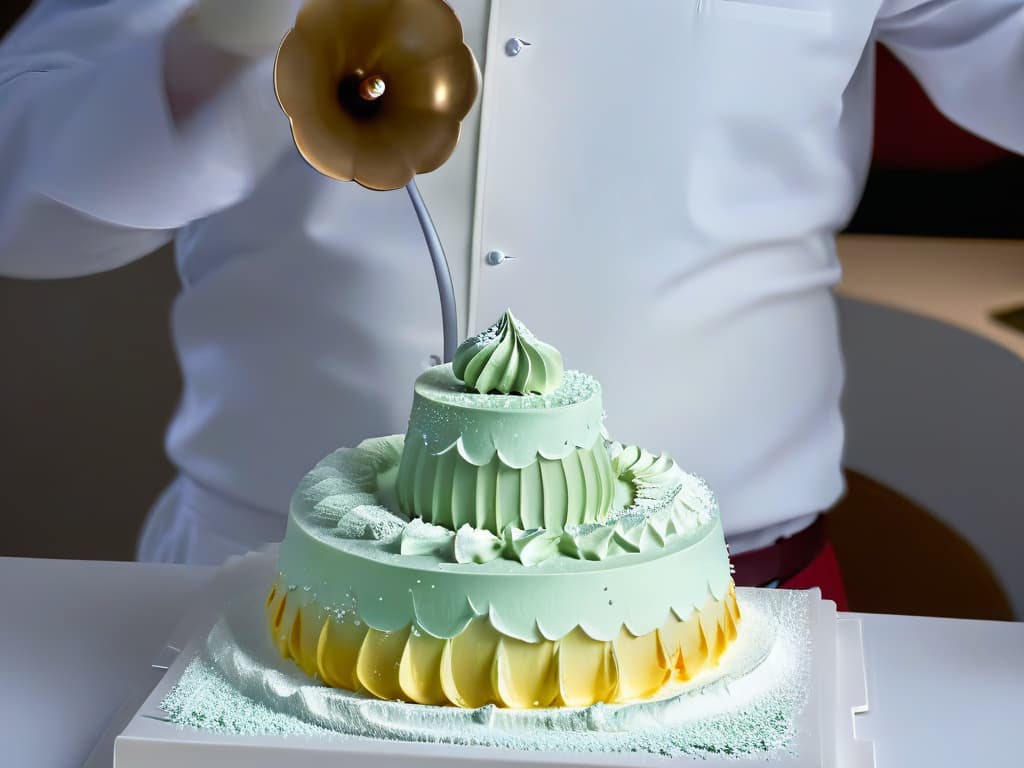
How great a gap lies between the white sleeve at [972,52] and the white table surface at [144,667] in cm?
60

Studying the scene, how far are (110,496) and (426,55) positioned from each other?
3029mm

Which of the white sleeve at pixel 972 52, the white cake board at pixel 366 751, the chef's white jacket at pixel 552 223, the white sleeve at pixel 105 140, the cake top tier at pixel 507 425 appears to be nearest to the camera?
the white cake board at pixel 366 751

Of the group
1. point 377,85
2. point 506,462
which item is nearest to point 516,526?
point 506,462

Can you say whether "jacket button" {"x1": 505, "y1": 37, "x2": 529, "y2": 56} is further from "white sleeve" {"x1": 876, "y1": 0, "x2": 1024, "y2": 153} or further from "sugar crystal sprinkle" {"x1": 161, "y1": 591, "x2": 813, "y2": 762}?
"sugar crystal sprinkle" {"x1": 161, "y1": 591, "x2": 813, "y2": 762}

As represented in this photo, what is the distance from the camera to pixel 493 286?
1.31 m

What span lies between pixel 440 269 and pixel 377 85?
14 cm

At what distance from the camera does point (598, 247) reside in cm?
132

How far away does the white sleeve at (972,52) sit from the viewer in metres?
1.40

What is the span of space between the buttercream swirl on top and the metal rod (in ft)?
0.19

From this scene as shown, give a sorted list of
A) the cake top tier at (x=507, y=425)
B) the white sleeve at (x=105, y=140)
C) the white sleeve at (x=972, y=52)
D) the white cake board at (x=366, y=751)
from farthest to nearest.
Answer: the white sleeve at (x=972, y=52), the white sleeve at (x=105, y=140), the cake top tier at (x=507, y=425), the white cake board at (x=366, y=751)

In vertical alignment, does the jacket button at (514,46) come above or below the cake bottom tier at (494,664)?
above

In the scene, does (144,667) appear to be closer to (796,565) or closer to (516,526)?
(516,526)

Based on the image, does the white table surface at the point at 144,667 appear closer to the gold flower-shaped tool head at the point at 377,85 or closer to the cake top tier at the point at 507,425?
the cake top tier at the point at 507,425

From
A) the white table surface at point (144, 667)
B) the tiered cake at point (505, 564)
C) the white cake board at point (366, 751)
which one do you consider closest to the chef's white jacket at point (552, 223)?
the white table surface at point (144, 667)
